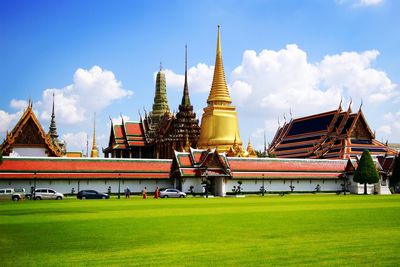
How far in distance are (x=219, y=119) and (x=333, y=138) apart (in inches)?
678

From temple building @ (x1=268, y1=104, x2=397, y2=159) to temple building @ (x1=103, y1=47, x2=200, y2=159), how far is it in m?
17.3

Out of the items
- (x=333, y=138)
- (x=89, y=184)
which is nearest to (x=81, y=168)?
(x=89, y=184)

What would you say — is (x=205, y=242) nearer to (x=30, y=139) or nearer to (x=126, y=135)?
(x=30, y=139)

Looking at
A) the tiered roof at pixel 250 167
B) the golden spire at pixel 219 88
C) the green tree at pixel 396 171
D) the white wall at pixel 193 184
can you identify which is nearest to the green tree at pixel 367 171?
the tiered roof at pixel 250 167

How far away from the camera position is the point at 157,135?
281 feet

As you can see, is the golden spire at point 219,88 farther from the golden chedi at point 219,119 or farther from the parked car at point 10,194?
the parked car at point 10,194

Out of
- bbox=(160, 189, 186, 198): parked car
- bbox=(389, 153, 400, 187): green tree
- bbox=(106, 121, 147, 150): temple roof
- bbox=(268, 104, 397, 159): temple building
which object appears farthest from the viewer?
bbox=(106, 121, 147, 150): temple roof

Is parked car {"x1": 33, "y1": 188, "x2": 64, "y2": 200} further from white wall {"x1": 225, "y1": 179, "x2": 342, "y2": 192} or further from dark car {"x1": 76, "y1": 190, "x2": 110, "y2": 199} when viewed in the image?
white wall {"x1": 225, "y1": 179, "x2": 342, "y2": 192}

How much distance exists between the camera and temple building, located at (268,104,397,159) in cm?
7944

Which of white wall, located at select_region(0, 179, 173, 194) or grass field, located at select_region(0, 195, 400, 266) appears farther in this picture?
white wall, located at select_region(0, 179, 173, 194)

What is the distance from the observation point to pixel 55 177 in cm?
5331

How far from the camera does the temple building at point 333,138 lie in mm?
79438

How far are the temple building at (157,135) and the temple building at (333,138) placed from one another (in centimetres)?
1727

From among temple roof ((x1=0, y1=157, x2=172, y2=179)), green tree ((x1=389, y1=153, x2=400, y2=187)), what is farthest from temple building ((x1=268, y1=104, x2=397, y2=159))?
temple roof ((x1=0, y1=157, x2=172, y2=179))
